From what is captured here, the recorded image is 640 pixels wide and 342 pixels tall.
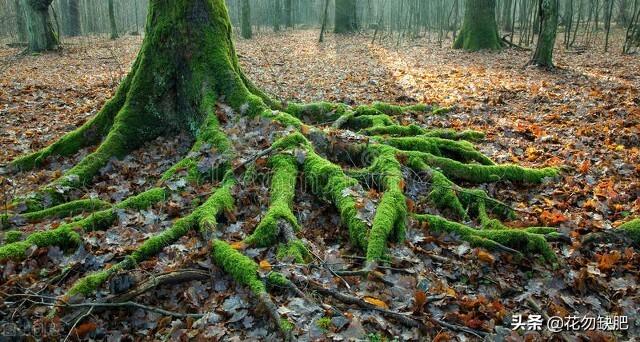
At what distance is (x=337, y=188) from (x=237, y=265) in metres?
1.64

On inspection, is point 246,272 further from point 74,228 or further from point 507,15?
point 507,15

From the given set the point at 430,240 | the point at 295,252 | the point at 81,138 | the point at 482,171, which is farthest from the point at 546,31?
the point at 81,138

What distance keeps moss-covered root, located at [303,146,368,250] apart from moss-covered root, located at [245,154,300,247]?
22 centimetres

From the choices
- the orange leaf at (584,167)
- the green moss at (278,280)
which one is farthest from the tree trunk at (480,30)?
the green moss at (278,280)

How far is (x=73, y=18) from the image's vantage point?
1104 inches

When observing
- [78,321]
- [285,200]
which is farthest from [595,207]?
[78,321]

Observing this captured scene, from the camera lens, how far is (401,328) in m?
3.64

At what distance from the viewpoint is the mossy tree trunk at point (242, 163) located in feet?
14.6

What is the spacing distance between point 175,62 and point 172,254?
3.45 m

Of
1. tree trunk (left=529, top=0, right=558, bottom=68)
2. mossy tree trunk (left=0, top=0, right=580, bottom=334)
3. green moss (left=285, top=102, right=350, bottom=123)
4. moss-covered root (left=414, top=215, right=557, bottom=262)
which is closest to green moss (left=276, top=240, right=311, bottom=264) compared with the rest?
mossy tree trunk (left=0, top=0, right=580, bottom=334)

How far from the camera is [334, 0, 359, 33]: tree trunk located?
28.7m

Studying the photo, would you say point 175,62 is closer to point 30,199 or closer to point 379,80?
point 30,199

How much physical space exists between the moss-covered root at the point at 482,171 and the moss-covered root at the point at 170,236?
254cm

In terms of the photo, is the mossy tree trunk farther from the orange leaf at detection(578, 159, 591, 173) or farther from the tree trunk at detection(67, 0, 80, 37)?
the tree trunk at detection(67, 0, 80, 37)
